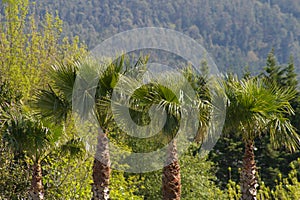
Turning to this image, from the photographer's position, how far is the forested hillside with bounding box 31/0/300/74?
151500mm

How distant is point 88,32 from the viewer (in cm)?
13875

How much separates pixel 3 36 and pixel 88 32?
123338 millimetres

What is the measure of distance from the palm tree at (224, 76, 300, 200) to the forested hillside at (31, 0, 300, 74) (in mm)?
131367

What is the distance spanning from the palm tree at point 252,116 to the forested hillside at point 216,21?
131m

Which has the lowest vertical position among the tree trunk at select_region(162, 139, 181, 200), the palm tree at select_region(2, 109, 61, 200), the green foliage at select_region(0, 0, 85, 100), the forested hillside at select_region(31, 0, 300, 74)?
the tree trunk at select_region(162, 139, 181, 200)

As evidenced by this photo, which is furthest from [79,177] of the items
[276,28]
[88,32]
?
[276,28]

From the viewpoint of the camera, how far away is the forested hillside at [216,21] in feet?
497

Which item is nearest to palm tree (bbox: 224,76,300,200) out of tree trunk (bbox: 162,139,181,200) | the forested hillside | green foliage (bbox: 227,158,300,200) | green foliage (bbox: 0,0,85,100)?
green foliage (bbox: 227,158,300,200)

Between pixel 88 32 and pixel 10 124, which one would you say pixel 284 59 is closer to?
pixel 88 32

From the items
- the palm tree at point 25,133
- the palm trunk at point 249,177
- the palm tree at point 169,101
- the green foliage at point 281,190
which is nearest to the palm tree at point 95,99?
the palm tree at point 25,133

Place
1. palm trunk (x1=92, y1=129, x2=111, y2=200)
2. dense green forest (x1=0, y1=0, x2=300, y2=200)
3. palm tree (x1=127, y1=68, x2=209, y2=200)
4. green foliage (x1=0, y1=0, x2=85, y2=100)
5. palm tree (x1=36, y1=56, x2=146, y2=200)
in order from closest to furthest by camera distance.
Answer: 1. palm tree (x1=127, y1=68, x2=209, y2=200)
2. dense green forest (x1=0, y1=0, x2=300, y2=200)
3. palm tree (x1=36, y1=56, x2=146, y2=200)
4. palm trunk (x1=92, y1=129, x2=111, y2=200)
5. green foliage (x1=0, y1=0, x2=85, y2=100)

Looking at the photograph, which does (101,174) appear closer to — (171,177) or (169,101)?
(171,177)

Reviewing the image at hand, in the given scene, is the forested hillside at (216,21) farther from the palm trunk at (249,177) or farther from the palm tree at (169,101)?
the palm tree at (169,101)

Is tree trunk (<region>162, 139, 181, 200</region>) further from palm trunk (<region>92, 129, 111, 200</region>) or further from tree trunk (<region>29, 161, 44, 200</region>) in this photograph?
tree trunk (<region>29, 161, 44, 200</region>)
